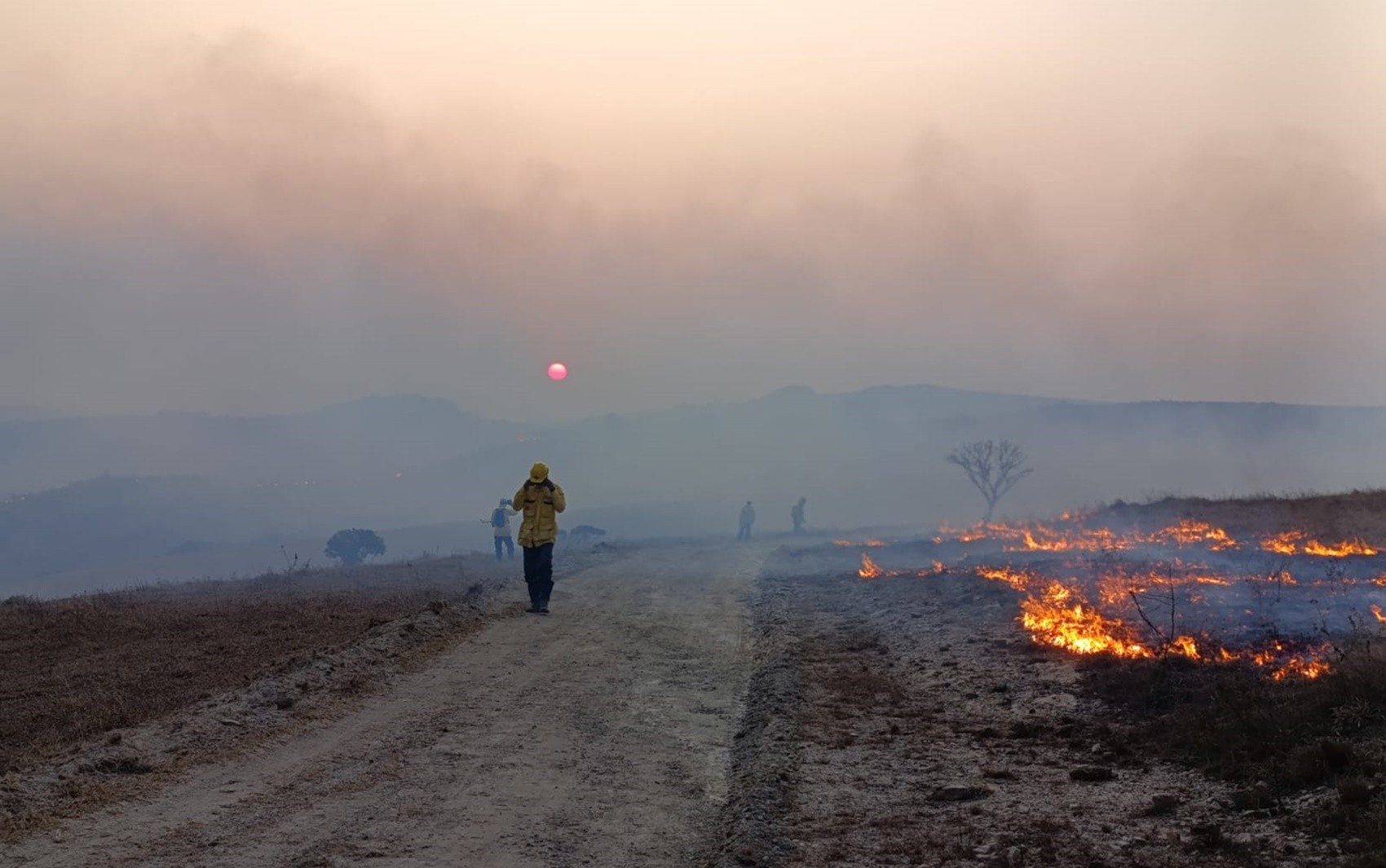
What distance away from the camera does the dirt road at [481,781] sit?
20.9 feet

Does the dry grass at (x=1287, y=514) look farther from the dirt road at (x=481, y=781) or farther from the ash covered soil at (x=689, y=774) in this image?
the dirt road at (x=481, y=781)

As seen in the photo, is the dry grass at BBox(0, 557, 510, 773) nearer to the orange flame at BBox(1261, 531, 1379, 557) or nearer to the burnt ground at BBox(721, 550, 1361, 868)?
the burnt ground at BBox(721, 550, 1361, 868)

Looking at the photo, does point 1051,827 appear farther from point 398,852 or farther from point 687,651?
point 687,651

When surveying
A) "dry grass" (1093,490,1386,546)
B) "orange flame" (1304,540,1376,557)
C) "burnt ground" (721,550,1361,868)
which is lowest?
"burnt ground" (721,550,1361,868)

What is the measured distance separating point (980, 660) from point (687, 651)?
13.7 ft

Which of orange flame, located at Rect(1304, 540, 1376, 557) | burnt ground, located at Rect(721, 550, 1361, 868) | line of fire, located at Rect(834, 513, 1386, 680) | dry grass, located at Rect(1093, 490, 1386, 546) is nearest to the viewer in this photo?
burnt ground, located at Rect(721, 550, 1361, 868)

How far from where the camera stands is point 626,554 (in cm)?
3100

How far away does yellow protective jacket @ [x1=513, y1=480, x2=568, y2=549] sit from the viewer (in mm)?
16453

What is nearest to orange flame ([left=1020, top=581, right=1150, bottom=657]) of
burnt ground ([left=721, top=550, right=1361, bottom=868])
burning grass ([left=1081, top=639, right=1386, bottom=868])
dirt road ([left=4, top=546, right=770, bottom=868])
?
burnt ground ([left=721, top=550, right=1361, bottom=868])

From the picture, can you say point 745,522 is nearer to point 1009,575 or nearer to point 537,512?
point 1009,575

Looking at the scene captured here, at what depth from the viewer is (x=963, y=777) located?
814cm

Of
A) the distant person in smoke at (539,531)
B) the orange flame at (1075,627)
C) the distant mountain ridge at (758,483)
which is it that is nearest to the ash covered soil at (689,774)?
the orange flame at (1075,627)

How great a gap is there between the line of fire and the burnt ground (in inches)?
44.9

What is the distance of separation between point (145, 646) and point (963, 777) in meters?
12.1
